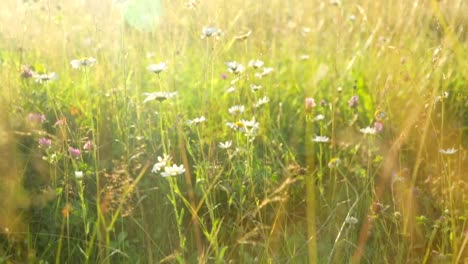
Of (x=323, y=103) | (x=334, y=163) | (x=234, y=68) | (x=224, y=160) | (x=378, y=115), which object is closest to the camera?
(x=334, y=163)

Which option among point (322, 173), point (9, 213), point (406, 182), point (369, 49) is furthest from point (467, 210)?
point (369, 49)

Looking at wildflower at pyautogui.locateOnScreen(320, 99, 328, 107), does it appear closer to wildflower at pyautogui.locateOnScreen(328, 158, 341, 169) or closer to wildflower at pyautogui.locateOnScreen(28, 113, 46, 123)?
wildflower at pyautogui.locateOnScreen(328, 158, 341, 169)

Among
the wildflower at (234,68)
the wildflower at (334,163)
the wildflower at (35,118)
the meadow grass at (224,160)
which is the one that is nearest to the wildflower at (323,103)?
the meadow grass at (224,160)

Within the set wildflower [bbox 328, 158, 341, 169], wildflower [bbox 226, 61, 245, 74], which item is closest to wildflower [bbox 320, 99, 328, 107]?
wildflower [bbox 226, 61, 245, 74]

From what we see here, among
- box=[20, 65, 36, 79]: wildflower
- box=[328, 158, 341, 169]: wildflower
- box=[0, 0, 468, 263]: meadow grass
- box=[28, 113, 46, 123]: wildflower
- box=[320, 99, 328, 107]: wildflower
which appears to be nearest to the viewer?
box=[0, 0, 468, 263]: meadow grass

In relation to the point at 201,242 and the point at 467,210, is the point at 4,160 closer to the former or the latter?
the point at 201,242

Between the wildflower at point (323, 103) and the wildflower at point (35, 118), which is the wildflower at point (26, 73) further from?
the wildflower at point (323, 103)

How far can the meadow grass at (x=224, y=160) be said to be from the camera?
1.66 meters

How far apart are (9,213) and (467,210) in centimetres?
123

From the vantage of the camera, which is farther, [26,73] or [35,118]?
[26,73]

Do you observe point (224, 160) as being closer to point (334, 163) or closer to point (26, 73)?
point (334, 163)

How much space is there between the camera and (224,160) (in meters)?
2.09

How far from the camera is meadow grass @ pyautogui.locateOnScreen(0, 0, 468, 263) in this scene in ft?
5.44

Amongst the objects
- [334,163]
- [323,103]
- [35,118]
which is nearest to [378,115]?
[334,163]
